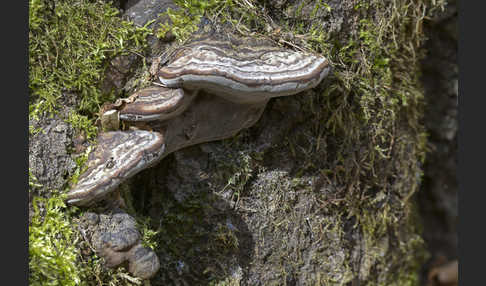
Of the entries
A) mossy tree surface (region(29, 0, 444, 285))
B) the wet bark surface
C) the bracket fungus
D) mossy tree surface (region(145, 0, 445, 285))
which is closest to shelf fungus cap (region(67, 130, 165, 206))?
the bracket fungus

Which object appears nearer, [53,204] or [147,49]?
[53,204]

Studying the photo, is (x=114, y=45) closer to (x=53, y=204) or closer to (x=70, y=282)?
(x=53, y=204)

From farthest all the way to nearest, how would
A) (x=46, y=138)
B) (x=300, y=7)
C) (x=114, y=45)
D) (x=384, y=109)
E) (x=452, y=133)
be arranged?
(x=452, y=133) → (x=384, y=109) → (x=300, y=7) → (x=114, y=45) → (x=46, y=138)

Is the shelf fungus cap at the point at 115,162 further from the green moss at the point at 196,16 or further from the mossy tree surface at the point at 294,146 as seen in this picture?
the green moss at the point at 196,16

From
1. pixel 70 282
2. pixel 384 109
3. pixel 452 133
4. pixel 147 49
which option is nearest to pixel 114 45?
pixel 147 49

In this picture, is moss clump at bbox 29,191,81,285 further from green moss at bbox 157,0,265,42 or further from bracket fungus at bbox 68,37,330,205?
green moss at bbox 157,0,265,42

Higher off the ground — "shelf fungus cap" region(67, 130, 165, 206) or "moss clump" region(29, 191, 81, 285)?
"shelf fungus cap" region(67, 130, 165, 206)

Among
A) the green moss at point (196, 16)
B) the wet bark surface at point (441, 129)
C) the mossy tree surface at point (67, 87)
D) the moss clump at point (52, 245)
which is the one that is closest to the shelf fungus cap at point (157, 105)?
the mossy tree surface at point (67, 87)
